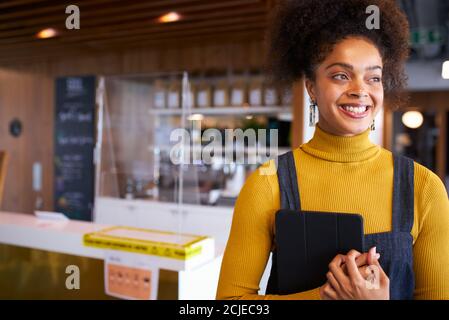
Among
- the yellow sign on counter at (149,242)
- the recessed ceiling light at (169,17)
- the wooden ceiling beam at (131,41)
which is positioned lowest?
the yellow sign on counter at (149,242)

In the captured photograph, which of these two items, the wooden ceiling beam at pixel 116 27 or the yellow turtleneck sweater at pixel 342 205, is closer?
the yellow turtleneck sweater at pixel 342 205

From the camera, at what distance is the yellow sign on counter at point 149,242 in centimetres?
174

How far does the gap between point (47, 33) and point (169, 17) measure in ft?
3.66

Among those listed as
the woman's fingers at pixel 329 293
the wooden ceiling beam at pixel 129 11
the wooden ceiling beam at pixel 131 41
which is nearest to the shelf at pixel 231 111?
the wooden ceiling beam at pixel 131 41

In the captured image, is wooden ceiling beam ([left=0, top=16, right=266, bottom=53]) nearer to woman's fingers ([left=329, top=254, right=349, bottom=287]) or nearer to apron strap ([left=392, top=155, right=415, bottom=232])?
apron strap ([left=392, top=155, right=415, bottom=232])

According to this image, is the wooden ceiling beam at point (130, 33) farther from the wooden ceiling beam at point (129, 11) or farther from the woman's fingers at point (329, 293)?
the woman's fingers at point (329, 293)

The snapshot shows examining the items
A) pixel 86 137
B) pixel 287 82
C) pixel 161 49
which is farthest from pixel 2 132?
pixel 287 82

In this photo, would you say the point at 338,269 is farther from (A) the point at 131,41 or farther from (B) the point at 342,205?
(A) the point at 131,41

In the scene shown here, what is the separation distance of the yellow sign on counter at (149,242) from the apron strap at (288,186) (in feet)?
3.20

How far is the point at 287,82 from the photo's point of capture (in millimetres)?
1025

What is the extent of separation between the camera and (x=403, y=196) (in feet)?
2.63

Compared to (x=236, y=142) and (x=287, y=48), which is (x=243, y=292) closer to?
(x=287, y=48)

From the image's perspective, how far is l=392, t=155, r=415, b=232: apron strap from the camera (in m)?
0.78

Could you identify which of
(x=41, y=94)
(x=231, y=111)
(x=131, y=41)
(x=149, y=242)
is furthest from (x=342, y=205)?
(x=41, y=94)
